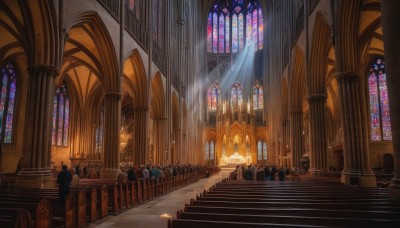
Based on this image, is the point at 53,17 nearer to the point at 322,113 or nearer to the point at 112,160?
the point at 112,160

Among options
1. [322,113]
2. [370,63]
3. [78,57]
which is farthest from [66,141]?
[370,63]

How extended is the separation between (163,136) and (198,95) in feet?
61.9

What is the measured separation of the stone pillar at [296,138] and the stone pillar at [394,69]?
16.0 meters

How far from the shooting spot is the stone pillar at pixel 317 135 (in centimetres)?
1764

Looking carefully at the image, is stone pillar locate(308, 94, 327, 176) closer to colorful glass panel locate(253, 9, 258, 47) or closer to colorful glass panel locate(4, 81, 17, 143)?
colorful glass panel locate(4, 81, 17, 143)

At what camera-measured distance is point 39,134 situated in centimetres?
1100

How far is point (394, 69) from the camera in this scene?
6.84 m

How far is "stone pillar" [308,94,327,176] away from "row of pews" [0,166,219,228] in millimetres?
9095

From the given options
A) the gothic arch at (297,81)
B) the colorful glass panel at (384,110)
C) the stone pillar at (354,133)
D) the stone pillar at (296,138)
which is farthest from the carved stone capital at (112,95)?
the colorful glass panel at (384,110)

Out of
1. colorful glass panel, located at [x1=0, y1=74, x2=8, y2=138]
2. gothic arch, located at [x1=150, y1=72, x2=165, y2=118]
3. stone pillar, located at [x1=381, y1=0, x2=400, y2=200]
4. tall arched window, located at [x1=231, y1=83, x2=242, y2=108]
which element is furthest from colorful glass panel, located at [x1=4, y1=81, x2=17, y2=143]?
A: tall arched window, located at [x1=231, y1=83, x2=242, y2=108]

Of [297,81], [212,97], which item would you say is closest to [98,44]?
[297,81]

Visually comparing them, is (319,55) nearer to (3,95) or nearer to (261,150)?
(3,95)

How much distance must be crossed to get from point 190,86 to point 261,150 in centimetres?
1402

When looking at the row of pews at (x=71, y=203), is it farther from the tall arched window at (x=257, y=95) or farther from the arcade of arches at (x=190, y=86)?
the tall arched window at (x=257, y=95)
